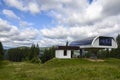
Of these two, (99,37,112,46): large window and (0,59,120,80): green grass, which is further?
(99,37,112,46): large window

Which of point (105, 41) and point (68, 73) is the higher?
point (105, 41)

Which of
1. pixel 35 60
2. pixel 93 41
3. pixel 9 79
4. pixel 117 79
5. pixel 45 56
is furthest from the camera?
pixel 45 56

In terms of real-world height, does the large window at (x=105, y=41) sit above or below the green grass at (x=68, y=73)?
above

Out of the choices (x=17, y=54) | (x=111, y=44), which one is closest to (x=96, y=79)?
(x=111, y=44)

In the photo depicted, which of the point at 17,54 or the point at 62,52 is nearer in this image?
the point at 62,52

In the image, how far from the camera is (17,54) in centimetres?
13238

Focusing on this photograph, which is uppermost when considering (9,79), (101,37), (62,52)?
(101,37)

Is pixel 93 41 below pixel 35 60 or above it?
above

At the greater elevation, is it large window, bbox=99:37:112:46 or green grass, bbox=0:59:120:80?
large window, bbox=99:37:112:46

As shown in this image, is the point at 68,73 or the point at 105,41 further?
the point at 105,41

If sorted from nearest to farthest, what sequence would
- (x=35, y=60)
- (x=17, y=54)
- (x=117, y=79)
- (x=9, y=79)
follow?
(x=117, y=79), (x=9, y=79), (x=35, y=60), (x=17, y=54)

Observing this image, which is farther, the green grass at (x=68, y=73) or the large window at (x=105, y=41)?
the large window at (x=105, y=41)

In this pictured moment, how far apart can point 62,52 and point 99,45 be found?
11.7 m

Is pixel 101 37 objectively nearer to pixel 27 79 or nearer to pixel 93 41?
pixel 93 41
